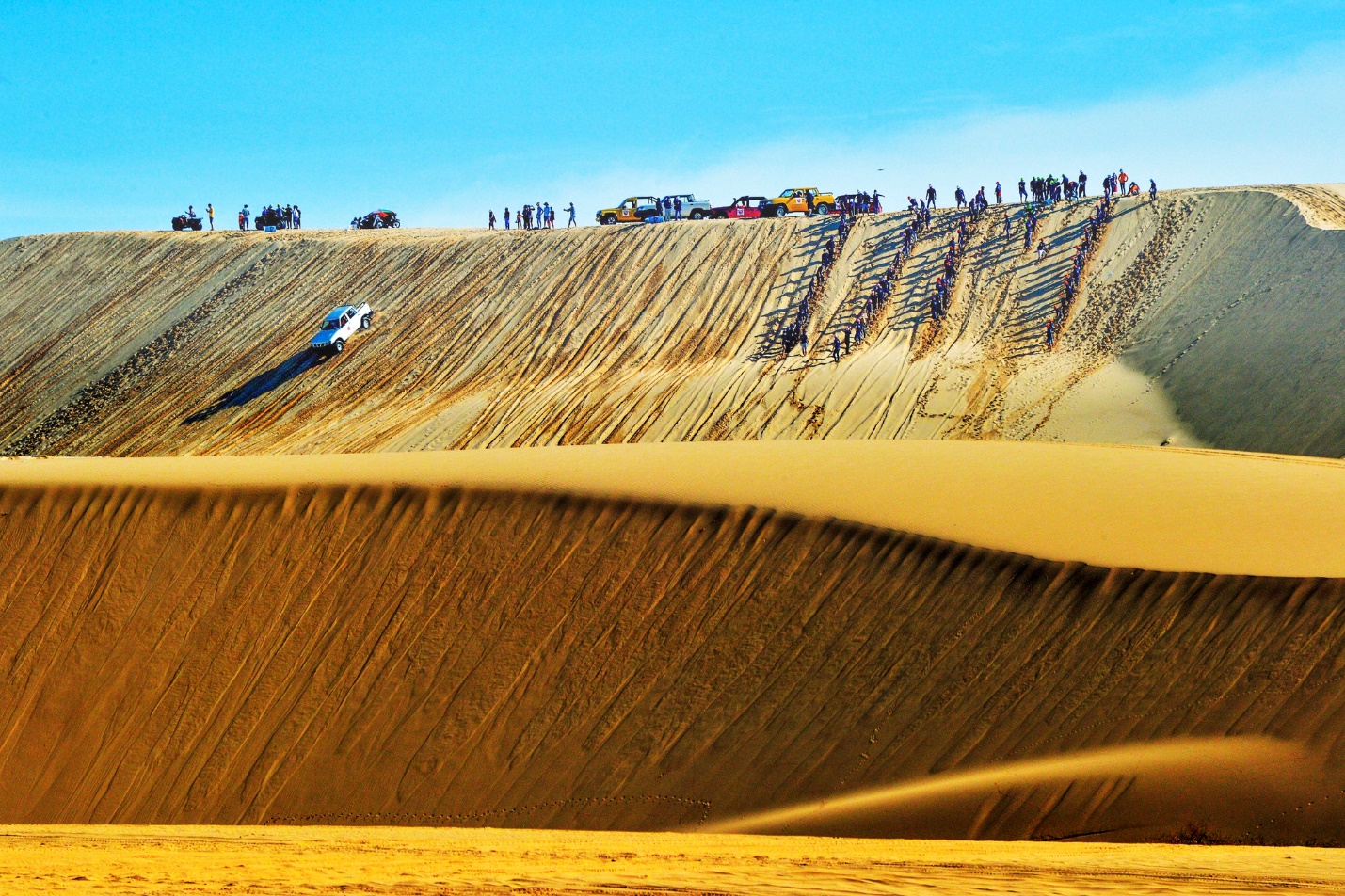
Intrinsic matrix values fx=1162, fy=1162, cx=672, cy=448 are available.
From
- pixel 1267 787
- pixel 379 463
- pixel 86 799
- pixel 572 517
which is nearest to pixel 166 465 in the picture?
pixel 379 463

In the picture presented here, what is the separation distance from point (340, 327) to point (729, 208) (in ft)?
48.4

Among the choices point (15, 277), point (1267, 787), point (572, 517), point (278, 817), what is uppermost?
point (15, 277)

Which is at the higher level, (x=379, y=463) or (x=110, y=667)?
(x=379, y=463)

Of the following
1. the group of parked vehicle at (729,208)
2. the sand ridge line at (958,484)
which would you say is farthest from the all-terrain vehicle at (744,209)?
the sand ridge line at (958,484)

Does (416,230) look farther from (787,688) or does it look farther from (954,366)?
(787,688)

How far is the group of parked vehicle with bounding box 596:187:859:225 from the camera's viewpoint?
4288 cm

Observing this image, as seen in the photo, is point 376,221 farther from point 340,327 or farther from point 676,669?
point 676,669

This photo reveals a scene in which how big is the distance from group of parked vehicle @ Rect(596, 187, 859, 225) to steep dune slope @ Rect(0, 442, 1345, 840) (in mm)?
28375

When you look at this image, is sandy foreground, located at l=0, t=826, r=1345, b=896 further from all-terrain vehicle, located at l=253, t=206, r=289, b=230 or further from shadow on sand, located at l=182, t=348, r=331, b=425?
all-terrain vehicle, located at l=253, t=206, r=289, b=230

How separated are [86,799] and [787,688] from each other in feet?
26.0

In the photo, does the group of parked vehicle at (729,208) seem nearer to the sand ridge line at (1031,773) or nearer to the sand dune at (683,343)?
the sand dune at (683,343)

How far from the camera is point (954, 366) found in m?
31.8

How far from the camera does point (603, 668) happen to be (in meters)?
12.9

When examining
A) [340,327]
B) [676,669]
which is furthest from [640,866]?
[340,327]
